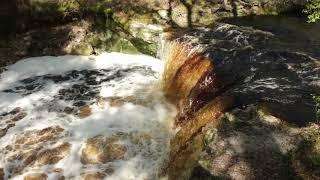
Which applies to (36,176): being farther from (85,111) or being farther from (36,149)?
(85,111)

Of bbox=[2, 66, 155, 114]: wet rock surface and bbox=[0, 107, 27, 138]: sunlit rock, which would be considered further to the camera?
bbox=[2, 66, 155, 114]: wet rock surface

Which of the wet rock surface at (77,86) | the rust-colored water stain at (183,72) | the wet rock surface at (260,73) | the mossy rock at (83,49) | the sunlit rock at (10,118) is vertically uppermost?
the wet rock surface at (260,73)

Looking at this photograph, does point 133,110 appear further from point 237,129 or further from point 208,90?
point 237,129

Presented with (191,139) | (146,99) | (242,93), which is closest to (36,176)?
(191,139)

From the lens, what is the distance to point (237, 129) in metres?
5.93

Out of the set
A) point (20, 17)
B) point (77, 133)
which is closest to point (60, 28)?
point (20, 17)

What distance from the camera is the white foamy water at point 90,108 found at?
703 centimetres

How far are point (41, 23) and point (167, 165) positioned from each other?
7.41 metres

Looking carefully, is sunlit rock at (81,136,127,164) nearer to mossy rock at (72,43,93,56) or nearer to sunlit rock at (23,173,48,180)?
sunlit rock at (23,173,48,180)

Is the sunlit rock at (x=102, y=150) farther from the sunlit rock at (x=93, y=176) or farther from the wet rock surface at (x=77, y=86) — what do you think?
the wet rock surface at (x=77, y=86)

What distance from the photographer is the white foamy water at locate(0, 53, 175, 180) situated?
703 centimetres

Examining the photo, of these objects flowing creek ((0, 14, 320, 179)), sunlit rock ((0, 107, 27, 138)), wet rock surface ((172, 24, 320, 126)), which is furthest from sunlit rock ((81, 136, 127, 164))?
sunlit rock ((0, 107, 27, 138))

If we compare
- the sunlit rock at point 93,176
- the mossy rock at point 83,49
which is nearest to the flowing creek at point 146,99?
the sunlit rock at point 93,176

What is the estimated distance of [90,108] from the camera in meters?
8.98
